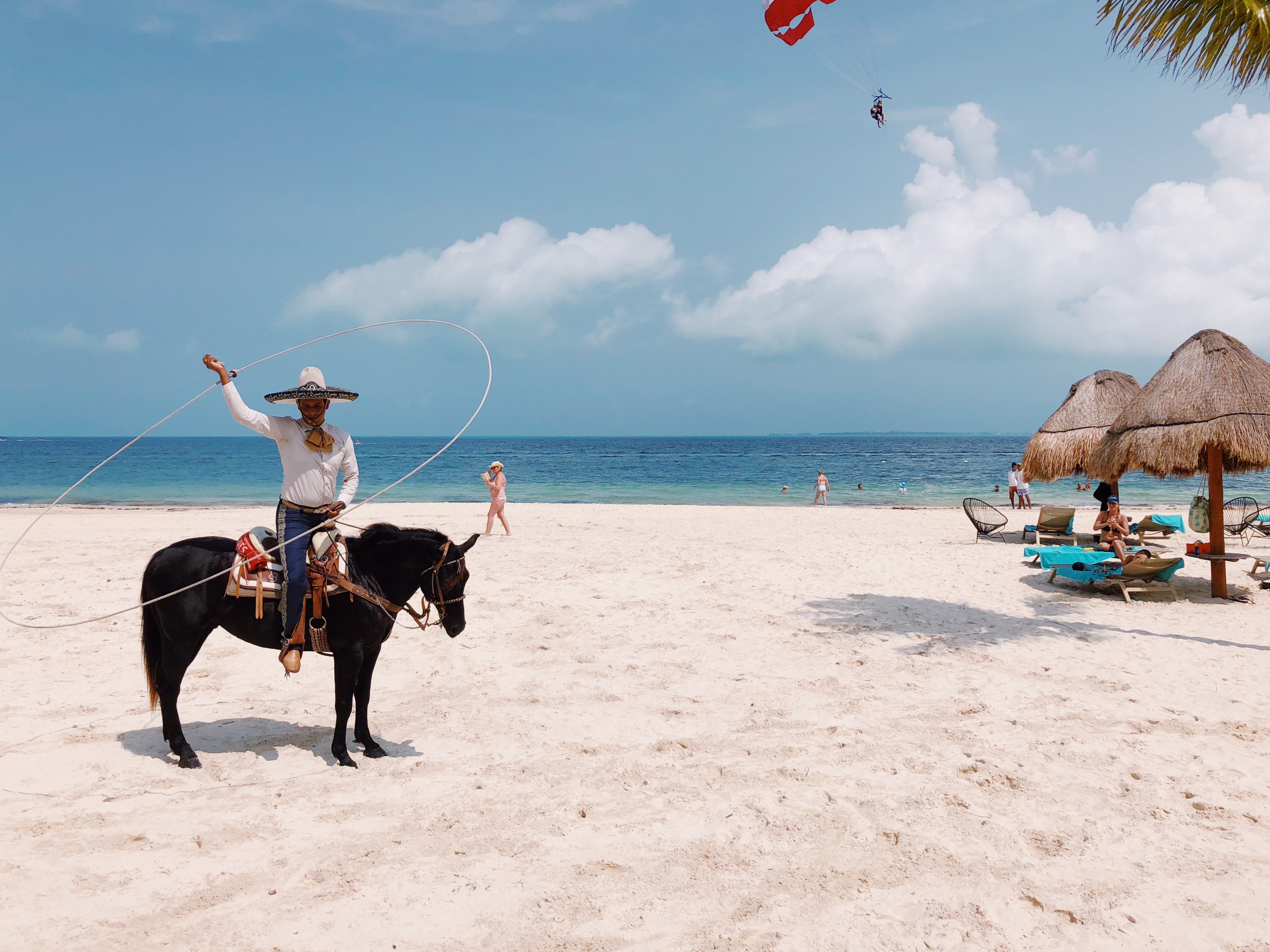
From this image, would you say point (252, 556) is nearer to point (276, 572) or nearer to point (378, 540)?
point (276, 572)

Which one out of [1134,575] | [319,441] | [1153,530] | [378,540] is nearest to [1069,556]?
[1134,575]

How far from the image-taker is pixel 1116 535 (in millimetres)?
10875

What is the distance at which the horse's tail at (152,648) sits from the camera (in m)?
4.84

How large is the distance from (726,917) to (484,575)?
8340 mm

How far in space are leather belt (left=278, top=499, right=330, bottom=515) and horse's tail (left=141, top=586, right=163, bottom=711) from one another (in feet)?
3.90

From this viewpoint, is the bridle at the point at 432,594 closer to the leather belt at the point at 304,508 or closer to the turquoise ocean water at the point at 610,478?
the leather belt at the point at 304,508

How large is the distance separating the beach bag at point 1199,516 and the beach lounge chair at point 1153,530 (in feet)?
6.65

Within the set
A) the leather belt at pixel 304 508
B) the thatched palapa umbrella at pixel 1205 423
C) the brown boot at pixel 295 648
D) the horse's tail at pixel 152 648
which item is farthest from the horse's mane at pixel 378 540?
the thatched palapa umbrella at pixel 1205 423

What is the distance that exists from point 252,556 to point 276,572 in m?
0.18

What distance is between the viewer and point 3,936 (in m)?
3.10

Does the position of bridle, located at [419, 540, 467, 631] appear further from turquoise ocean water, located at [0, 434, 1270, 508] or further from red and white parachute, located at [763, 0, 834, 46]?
turquoise ocean water, located at [0, 434, 1270, 508]

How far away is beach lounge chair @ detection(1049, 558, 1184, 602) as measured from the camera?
380 inches

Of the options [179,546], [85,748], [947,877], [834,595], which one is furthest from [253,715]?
[834,595]

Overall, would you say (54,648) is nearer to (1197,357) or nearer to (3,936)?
(3,936)
